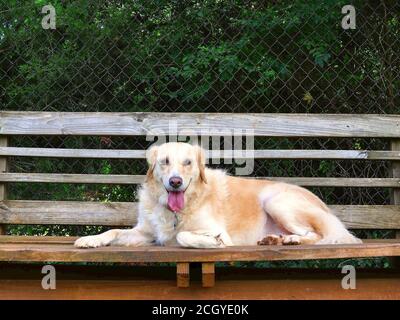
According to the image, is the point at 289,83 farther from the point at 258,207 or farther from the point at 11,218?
the point at 11,218

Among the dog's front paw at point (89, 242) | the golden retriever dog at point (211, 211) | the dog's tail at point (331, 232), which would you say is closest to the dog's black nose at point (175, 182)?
the golden retriever dog at point (211, 211)

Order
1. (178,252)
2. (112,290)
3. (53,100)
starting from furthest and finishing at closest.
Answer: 1. (53,100)
2. (112,290)
3. (178,252)

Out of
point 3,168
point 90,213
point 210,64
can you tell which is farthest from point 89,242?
point 210,64

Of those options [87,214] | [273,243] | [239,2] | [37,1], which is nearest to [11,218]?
[87,214]

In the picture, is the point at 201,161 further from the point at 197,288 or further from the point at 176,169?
the point at 197,288

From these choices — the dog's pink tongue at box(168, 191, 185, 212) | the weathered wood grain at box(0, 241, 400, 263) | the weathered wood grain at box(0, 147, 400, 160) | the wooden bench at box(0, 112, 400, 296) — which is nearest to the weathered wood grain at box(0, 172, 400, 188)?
the wooden bench at box(0, 112, 400, 296)

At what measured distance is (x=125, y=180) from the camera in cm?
420

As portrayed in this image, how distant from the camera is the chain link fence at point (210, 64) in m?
4.27

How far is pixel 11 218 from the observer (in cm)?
416

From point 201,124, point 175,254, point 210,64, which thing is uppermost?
point 210,64

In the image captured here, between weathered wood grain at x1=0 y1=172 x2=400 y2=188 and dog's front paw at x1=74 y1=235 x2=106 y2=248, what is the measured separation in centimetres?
96

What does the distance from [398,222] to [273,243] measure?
1359mm

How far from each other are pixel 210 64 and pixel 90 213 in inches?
54.2

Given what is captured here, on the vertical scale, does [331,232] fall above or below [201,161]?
below
